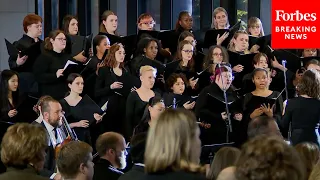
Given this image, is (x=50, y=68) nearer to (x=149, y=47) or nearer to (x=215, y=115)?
(x=149, y=47)

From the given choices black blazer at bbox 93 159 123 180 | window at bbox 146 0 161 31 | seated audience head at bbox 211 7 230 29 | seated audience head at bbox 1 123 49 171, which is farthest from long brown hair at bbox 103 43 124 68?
window at bbox 146 0 161 31

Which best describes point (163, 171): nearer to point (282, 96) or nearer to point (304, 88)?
point (304, 88)

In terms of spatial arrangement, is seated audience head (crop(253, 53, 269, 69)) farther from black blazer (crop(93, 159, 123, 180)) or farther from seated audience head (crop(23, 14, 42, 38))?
black blazer (crop(93, 159, 123, 180))

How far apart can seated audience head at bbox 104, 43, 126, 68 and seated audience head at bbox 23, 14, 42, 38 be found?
819 mm

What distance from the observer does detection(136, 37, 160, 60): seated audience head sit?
738 centimetres

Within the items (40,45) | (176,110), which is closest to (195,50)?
(40,45)

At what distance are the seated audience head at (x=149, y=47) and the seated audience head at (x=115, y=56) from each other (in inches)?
11.7

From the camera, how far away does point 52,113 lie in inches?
241

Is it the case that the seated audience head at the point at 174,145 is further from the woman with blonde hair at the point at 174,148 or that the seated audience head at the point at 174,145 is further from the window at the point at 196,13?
the window at the point at 196,13

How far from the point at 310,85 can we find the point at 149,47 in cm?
197

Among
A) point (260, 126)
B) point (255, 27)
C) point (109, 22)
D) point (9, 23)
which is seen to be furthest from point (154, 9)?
point (260, 126)

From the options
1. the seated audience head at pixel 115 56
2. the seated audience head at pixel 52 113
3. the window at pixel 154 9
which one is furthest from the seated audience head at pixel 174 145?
the window at pixel 154 9

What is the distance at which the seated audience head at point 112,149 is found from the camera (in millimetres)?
4551

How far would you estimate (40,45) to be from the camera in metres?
7.32
